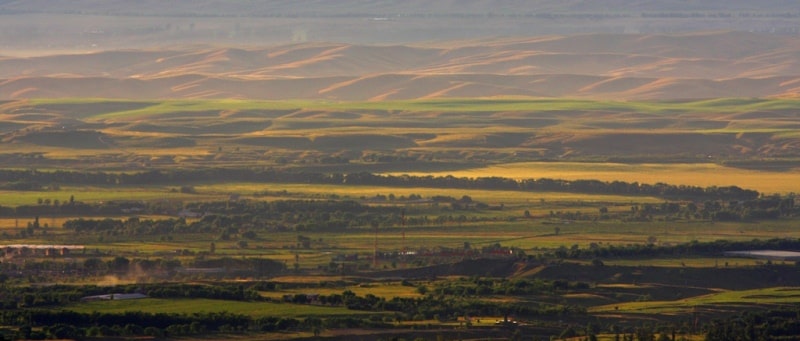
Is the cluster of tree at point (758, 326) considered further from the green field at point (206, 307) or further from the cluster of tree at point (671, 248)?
the cluster of tree at point (671, 248)

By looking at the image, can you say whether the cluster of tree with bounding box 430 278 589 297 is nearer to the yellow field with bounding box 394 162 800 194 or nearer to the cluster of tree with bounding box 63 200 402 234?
the cluster of tree with bounding box 63 200 402 234

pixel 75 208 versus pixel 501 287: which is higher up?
pixel 75 208

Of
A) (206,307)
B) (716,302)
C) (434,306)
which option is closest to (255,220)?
(206,307)

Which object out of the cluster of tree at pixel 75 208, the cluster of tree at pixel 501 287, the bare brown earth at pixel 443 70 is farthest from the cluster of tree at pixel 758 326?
the bare brown earth at pixel 443 70

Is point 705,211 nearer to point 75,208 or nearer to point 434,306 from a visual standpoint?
point 75,208

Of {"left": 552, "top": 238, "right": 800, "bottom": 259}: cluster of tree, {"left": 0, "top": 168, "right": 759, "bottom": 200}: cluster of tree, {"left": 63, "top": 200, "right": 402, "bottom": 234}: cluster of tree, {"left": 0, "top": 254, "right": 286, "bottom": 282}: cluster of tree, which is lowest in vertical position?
{"left": 0, "top": 254, "right": 286, "bottom": 282}: cluster of tree

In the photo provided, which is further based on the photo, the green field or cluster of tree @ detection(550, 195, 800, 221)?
cluster of tree @ detection(550, 195, 800, 221)

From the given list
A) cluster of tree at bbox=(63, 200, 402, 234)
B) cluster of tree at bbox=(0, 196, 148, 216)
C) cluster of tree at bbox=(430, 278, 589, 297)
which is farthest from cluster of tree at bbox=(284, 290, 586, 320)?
cluster of tree at bbox=(0, 196, 148, 216)
